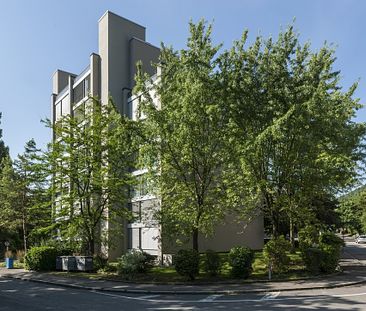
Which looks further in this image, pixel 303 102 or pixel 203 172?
pixel 203 172

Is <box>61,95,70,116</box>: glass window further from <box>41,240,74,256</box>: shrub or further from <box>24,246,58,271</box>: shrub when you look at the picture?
<box>24,246,58,271</box>: shrub

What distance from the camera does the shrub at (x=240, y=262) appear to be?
61.6 feet

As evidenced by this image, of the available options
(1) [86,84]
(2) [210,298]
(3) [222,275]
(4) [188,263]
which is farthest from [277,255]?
(1) [86,84]

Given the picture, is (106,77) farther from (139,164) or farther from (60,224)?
(139,164)

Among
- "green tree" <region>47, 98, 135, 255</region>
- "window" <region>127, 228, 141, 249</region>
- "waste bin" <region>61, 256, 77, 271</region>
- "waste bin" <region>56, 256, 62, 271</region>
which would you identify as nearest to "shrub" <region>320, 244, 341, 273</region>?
"green tree" <region>47, 98, 135, 255</region>

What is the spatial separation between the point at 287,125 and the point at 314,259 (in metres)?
6.18

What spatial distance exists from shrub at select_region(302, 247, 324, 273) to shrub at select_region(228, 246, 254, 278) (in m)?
2.64

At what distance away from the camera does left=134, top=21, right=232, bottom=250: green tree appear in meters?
20.5

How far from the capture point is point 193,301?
14.7 m

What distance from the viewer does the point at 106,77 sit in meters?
37.1

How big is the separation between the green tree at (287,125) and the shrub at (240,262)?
3257 millimetres

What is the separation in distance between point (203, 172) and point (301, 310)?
1063 centimetres

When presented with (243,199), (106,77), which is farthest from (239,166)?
(106,77)

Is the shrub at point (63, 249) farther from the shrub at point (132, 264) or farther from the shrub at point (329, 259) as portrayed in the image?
the shrub at point (329, 259)
